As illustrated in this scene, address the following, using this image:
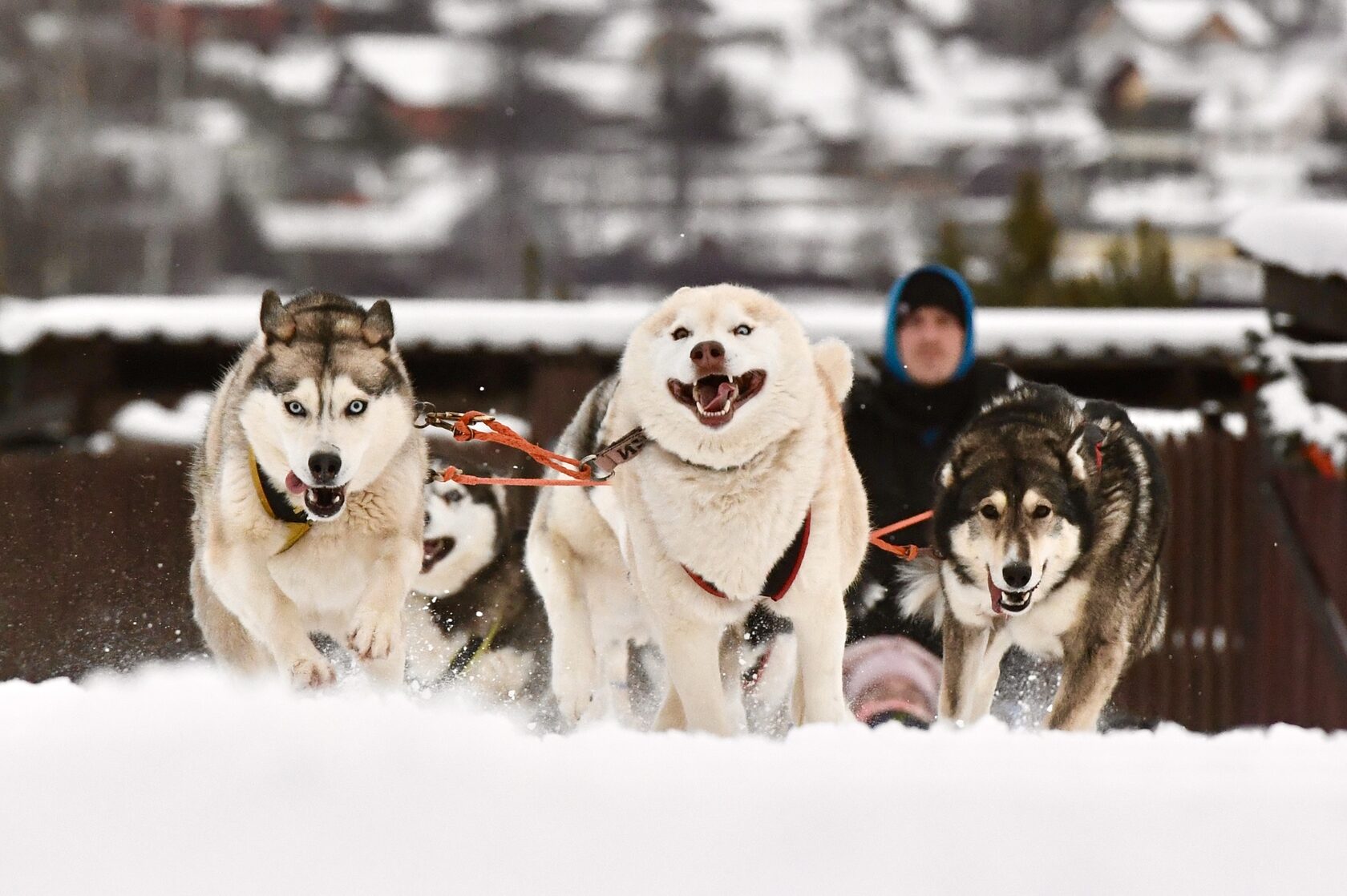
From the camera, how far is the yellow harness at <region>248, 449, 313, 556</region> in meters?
3.23

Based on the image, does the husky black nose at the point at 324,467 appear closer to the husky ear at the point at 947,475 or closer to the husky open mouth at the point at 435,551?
the husky ear at the point at 947,475

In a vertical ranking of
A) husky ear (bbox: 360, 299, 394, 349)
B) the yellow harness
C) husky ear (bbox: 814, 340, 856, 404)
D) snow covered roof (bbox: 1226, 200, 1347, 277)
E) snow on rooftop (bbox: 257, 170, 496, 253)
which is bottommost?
the yellow harness

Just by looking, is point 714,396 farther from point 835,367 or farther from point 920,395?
point 920,395

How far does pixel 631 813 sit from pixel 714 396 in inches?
35.4

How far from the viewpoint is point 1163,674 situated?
27.6 ft

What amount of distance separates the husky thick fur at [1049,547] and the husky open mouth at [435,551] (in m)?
2.02

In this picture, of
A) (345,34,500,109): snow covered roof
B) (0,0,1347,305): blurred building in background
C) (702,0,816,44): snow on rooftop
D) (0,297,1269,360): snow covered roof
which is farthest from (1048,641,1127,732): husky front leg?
(702,0,816,44): snow on rooftop

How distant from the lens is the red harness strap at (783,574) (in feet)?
9.82

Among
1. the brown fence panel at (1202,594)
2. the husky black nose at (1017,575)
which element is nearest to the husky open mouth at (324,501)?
the husky black nose at (1017,575)

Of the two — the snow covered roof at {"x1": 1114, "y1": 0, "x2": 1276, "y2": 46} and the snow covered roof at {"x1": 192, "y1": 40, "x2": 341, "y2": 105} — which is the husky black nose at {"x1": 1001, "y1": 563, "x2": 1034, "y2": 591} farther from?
the snow covered roof at {"x1": 1114, "y1": 0, "x2": 1276, "y2": 46}

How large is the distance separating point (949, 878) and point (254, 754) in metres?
1.13

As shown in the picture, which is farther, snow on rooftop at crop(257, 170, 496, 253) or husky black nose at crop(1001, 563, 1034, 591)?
snow on rooftop at crop(257, 170, 496, 253)

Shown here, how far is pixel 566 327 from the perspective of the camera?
8.30 m

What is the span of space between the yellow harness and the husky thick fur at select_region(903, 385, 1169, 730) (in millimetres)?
1483
